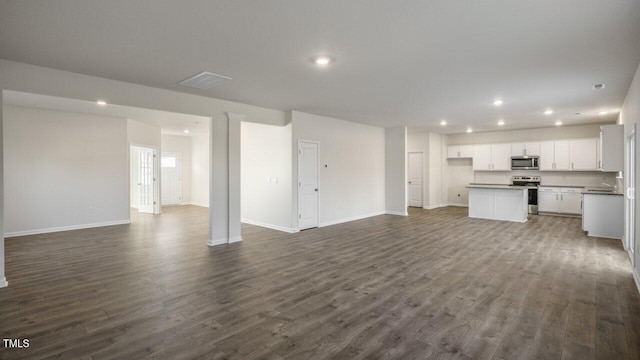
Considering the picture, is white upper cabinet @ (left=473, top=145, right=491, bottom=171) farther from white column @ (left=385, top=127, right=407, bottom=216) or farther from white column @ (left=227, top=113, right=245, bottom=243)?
white column @ (left=227, top=113, right=245, bottom=243)

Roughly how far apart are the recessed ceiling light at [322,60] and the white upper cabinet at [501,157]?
858 centimetres

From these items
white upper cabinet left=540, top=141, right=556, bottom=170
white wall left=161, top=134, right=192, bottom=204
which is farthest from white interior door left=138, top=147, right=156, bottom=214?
white upper cabinet left=540, top=141, right=556, bottom=170

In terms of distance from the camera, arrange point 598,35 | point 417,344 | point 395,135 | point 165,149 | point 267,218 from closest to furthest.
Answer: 1. point 417,344
2. point 598,35
3. point 267,218
4. point 395,135
5. point 165,149

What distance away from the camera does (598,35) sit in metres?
3.00

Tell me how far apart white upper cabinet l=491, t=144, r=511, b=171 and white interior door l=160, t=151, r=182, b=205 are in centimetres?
1112

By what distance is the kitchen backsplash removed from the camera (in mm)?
8829

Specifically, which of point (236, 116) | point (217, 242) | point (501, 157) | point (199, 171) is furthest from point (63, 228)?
point (501, 157)

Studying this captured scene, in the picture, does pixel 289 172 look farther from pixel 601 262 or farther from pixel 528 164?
pixel 528 164

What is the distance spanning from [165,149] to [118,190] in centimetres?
411

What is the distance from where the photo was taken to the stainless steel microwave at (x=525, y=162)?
9523mm

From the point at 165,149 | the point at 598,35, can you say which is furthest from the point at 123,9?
the point at 165,149

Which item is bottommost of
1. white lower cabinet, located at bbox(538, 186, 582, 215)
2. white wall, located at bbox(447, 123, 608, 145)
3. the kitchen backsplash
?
white lower cabinet, located at bbox(538, 186, 582, 215)

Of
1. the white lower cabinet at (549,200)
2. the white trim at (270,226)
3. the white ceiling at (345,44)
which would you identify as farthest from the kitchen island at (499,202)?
the white trim at (270,226)

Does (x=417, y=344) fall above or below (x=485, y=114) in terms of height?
below
